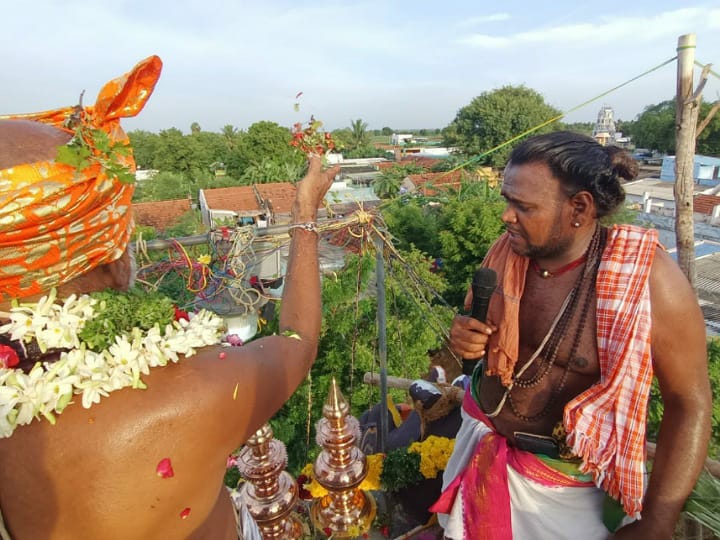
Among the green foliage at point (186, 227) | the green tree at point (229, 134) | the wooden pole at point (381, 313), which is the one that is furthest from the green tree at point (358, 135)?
the wooden pole at point (381, 313)

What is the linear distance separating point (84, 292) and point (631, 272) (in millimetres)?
1887

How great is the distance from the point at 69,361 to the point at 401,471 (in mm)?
2421

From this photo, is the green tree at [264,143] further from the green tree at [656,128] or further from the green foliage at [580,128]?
the green tree at [656,128]

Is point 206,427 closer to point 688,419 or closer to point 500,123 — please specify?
point 688,419

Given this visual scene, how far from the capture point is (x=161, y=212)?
77.9 ft

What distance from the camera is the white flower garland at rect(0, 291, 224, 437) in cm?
101

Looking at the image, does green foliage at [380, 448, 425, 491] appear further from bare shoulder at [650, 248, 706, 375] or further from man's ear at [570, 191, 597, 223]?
man's ear at [570, 191, 597, 223]

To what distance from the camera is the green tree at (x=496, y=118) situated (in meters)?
34.5

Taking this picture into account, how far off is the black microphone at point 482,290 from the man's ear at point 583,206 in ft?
1.43

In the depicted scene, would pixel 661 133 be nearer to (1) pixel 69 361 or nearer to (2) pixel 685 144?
(2) pixel 685 144

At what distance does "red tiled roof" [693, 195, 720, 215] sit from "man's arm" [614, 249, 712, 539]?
22839mm

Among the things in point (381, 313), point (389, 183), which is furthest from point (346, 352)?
point (389, 183)

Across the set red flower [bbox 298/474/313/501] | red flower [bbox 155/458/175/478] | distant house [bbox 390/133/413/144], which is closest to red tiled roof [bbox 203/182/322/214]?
red flower [bbox 298/474/313/501]

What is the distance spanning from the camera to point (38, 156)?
3.18ft
